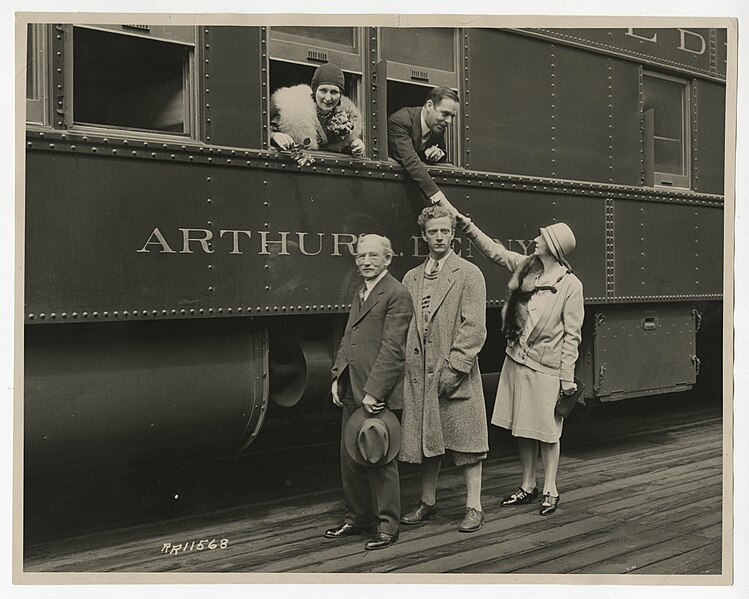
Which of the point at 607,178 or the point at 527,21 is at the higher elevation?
the point at 527,21

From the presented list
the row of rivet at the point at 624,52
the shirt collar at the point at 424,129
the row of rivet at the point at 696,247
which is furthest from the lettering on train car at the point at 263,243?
the row of rivet at the point at 696,247

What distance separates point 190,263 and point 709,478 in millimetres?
3376

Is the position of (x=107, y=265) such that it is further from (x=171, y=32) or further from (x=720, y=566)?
(x=720, y=566)

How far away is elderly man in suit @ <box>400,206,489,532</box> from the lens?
13.6 ft

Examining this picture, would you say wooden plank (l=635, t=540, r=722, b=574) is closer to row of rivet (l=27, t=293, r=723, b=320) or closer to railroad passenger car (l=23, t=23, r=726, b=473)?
railroad passenger car (l=23, t=23, r=726, b=473)

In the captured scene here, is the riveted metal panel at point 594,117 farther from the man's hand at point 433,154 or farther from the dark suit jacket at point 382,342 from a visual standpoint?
the dark suit jacket at point 382,342

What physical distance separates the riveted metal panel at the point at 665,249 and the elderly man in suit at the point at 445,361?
159 centimetres

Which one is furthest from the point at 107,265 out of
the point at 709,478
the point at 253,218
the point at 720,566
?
the point at 709,478

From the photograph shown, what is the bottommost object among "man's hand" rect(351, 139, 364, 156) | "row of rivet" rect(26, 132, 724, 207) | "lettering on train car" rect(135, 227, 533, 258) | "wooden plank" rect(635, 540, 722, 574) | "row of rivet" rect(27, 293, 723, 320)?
"wooden plank" rect(635, 540, 722, 574)

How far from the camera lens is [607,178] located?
5.30 meters

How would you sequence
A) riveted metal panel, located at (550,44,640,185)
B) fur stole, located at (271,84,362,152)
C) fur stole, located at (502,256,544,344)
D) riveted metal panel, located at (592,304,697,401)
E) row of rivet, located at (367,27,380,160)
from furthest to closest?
riveted metal panel, located at (592,304,697,401) < riveted metal panel, located at (550,44,640,185) < fur stole, located at (502,256,544,344) < row of rivet, located at (367,27,380,160) < fur stole, located at (271,84,362,152)

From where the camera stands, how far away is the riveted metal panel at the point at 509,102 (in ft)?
15.2

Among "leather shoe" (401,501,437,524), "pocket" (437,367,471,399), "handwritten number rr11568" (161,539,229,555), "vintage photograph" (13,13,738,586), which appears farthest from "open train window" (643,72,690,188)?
"handwritten number rr11568" (161,539,229,555)

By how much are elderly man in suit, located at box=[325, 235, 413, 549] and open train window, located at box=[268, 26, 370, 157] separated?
2.89ft
